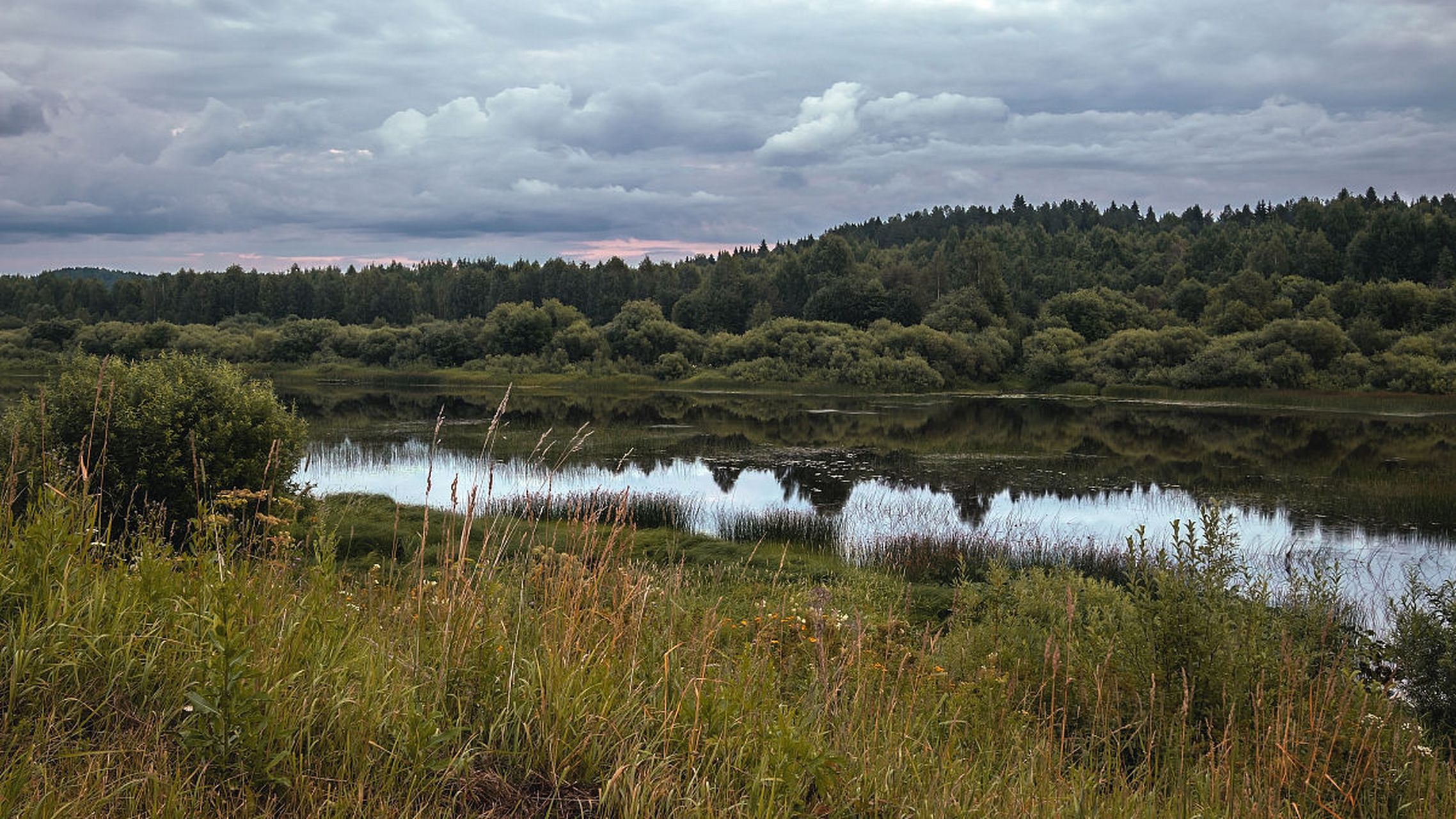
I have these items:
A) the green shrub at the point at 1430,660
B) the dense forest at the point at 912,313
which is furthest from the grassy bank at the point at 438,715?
the dense forest at the point at 912,313

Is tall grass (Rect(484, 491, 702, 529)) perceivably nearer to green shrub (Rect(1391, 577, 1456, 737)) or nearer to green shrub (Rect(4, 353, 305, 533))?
green shrub (Rect(4, 353, 305, 533))

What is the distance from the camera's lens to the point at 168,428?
51.0ft

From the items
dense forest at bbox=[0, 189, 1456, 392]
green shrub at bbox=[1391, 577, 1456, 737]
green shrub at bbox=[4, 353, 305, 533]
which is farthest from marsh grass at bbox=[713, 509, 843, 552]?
dense forest at bbox=[0, 189, 1456, 392]

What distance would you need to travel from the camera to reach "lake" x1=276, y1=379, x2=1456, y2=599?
902 inches

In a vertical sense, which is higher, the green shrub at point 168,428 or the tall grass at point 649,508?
the green shrub at point 168,428

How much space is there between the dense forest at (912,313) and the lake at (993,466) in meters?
19.4

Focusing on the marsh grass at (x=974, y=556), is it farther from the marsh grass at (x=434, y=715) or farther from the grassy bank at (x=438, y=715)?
the marsh grass at (x=434, y=715)

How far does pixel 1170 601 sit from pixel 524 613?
5092 millimetres

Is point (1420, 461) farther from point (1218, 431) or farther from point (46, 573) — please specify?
point (46, 573)

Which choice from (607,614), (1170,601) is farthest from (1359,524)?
(607,614)

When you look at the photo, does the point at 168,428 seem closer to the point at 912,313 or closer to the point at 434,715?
the point at 434,715

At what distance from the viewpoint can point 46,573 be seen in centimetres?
382

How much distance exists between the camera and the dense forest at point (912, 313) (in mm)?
82688

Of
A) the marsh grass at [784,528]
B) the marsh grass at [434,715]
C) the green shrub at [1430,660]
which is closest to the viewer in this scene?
the marsh grass at [434,715]
